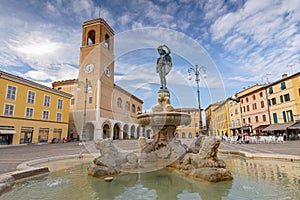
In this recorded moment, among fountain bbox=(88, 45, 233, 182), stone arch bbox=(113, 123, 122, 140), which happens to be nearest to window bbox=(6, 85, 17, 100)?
stone arch bbox=(113, 123, 122, 140)

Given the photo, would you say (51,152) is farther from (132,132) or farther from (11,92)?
(132,132)

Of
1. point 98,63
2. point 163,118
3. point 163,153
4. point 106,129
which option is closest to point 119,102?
point 106,129

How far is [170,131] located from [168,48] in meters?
3.32

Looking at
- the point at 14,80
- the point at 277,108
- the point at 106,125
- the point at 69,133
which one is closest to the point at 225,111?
the point at 277,108

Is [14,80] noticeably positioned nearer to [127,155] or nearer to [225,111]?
[127,155]

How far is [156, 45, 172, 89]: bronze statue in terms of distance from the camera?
7320 mm

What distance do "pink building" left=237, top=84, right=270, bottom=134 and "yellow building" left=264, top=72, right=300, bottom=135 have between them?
42.4 inches

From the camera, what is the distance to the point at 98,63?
105 feet

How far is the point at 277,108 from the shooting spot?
28219 mm

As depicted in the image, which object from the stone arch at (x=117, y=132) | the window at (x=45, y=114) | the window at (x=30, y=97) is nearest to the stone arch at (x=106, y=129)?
the stone arch at (x=117, y=132)

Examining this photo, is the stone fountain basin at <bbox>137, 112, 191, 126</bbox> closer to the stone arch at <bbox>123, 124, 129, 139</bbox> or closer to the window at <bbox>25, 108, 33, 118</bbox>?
the window at <bbox>25, 108, 33, 118</bbox>

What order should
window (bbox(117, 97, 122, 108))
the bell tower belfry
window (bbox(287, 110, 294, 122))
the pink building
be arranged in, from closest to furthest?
1. window (bbox(287, 110, 294, 122))
2. the pink building
3. the bell tower belfry
4. window (bbox(117, 97, 122, 108))

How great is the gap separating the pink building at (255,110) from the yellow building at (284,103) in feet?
3.53

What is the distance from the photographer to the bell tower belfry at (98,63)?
31219 millimetres
